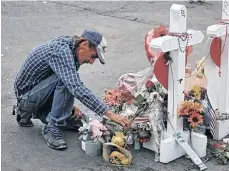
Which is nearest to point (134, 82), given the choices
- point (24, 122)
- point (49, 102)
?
point (49, 102)

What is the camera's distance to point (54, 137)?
14.9 ft

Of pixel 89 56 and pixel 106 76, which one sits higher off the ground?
pixel 89 56

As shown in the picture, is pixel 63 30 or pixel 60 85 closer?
pixel 60 85

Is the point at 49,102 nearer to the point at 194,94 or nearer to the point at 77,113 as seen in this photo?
the point at 77,113

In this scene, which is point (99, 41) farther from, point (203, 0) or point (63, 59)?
point (203, 0)

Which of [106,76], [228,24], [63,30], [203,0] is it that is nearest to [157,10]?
[203,0]

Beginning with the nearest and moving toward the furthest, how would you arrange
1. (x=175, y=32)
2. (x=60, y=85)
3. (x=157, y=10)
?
(x=175, y=32) < (x=60, y=85) < (x=157, y=10)

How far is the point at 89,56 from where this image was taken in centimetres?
439

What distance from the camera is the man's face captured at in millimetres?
4355

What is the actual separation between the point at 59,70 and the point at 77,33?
11.8 feet

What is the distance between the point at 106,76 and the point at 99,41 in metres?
1.88

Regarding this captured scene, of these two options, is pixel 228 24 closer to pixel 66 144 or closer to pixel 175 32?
pixel 175 32

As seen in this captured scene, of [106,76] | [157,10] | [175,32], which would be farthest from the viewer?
[157,10]

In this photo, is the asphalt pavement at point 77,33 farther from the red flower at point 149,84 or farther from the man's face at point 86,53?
the man's face at point 86,53
